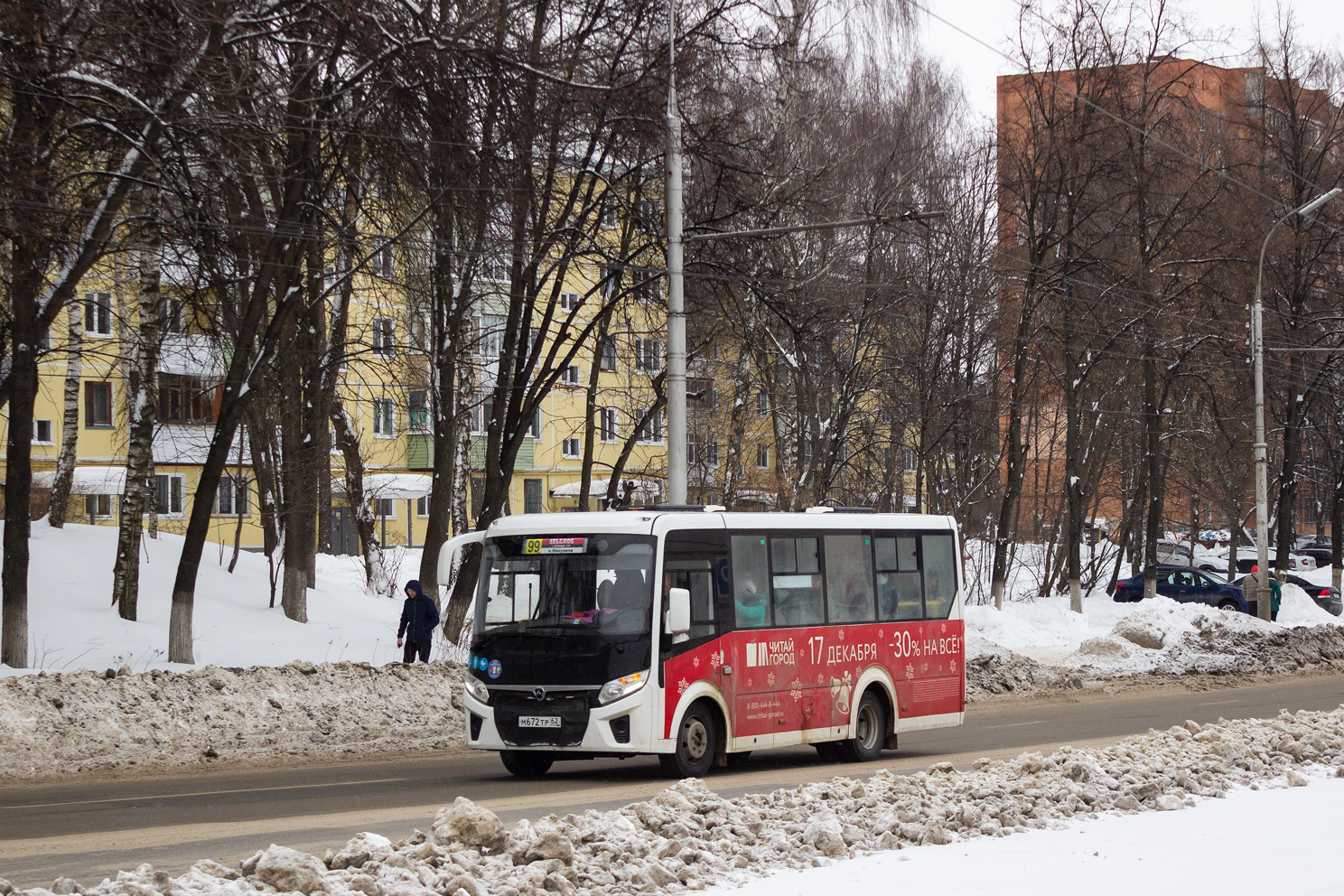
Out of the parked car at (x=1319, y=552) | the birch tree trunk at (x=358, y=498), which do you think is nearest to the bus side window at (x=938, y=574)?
the birch tree trunk at (x=358, y=498)

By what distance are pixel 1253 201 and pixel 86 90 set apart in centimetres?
3926

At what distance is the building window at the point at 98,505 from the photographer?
153ft

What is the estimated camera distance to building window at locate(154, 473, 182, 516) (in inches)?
1935

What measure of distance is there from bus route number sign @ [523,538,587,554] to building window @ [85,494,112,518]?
35.2m

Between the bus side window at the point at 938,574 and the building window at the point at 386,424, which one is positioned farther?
the building window at the point at 386,424

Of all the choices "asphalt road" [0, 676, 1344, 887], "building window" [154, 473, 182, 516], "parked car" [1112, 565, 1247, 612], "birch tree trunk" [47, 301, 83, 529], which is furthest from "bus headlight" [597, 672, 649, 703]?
"parked car" [1112, 565, 1247, 612]

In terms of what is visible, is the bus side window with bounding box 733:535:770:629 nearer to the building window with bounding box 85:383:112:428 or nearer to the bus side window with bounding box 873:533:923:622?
the bus side window with bounding box 873:533:923:622

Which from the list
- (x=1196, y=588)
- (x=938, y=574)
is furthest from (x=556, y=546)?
(x=1196, y=588)

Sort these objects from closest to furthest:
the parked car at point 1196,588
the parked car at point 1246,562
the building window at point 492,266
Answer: the building window at point 492,266 < the parked car at point 1196,588 < the parked car at point 1246,562

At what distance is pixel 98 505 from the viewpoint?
1962 inches

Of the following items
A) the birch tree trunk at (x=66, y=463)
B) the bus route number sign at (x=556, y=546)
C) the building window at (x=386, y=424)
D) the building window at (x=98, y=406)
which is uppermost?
the building window at (x=98, y=406)

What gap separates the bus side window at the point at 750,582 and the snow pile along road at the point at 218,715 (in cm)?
480

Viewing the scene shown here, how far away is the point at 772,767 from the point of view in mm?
15367

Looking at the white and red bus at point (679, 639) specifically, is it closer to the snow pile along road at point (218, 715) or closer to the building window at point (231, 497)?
the snow pile along road at point (218, 715)
